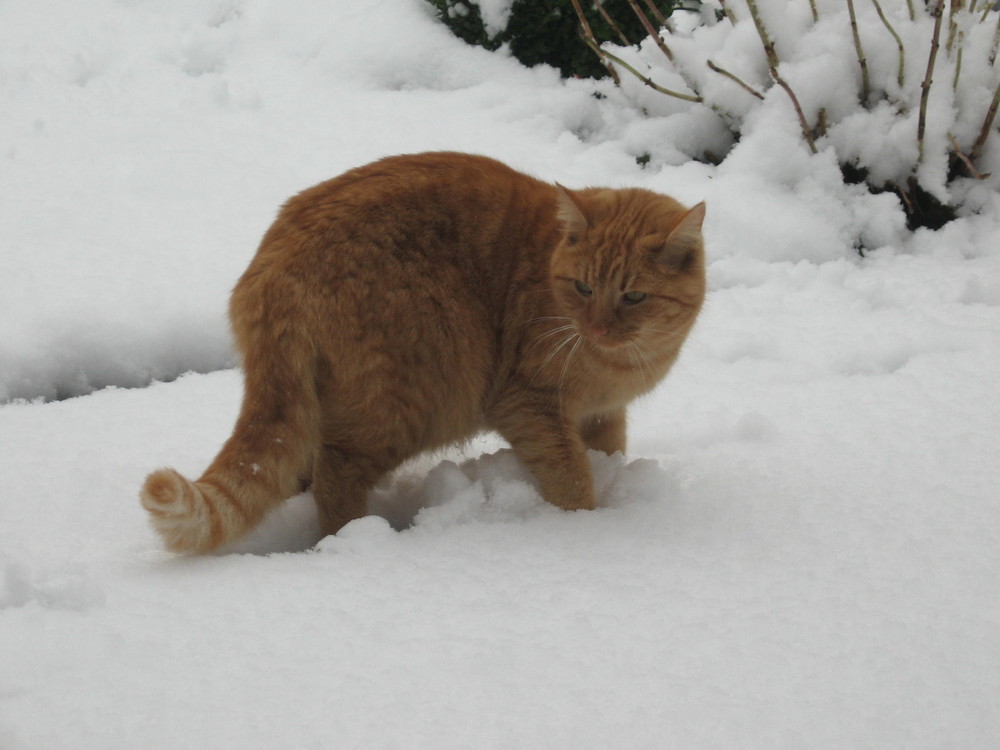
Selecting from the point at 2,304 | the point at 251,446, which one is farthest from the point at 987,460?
the point at 2,304

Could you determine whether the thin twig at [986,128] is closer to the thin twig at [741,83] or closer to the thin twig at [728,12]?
the thin twig at [741,83]

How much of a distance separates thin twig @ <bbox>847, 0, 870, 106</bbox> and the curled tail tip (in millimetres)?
3244

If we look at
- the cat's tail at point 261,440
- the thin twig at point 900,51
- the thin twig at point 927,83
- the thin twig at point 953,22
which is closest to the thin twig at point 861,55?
the thin twig at point 900,51

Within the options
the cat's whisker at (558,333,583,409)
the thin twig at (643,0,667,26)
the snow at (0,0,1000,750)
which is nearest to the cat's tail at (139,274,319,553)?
the snow at (0,0,1000,750)

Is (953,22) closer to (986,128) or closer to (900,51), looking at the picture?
(900,51)

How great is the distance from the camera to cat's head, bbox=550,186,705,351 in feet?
7.02

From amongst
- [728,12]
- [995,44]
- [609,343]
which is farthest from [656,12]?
[609,343]

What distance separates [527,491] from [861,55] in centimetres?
274

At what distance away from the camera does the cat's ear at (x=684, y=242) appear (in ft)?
6.79

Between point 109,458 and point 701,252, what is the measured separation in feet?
5.55

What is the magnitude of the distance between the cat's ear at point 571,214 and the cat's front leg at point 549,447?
0.44 meters

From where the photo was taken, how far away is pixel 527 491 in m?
2.13

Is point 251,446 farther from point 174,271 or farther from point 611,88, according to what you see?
point 611,88

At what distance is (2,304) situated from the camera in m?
3.02
